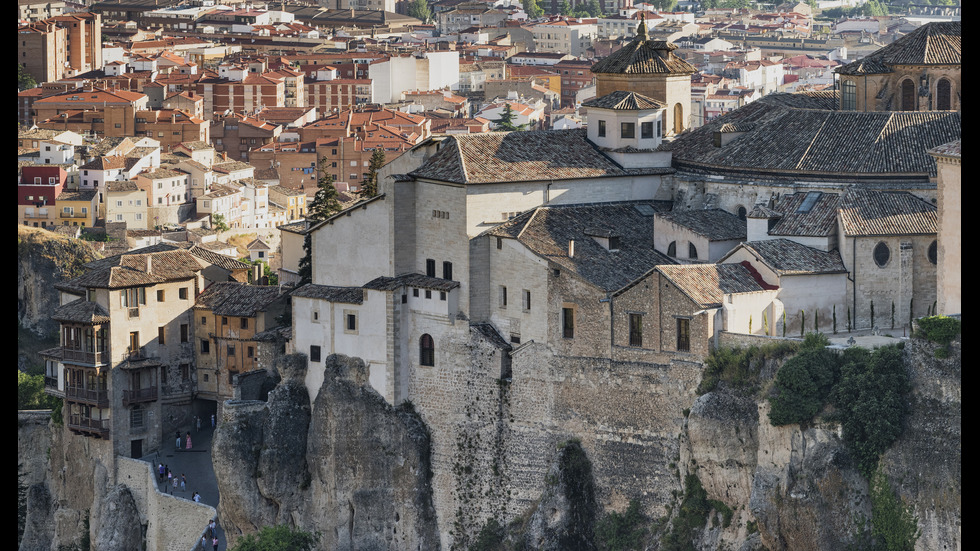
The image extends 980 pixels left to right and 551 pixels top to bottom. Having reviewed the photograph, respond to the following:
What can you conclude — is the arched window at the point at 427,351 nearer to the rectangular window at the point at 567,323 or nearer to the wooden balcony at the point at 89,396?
the rectangular window at the point at 567,323

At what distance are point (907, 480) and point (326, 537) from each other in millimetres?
17214

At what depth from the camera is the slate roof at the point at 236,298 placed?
50781 mm

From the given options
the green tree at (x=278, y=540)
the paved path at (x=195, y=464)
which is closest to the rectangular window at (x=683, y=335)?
the green tree at (x=278, y=540)

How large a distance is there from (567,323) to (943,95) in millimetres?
14484

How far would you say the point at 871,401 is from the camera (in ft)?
109

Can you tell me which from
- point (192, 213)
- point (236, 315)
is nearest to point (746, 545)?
point (236, 315)

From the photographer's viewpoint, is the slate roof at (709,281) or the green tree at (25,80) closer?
the slate roof at (709,281)

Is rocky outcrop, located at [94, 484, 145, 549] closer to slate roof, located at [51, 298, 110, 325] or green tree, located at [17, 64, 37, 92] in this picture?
slate roof, located at [51, 298, 110, 325]

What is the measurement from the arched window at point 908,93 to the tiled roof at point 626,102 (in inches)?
288

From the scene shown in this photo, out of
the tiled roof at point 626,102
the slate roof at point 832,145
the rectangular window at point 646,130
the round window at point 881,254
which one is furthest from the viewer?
the rectangular window at point 646,130

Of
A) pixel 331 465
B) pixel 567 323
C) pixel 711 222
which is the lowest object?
pixel 331 465

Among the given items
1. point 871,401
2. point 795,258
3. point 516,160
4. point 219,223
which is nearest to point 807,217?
point 795,258

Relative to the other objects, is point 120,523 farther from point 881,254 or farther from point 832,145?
point 881,254

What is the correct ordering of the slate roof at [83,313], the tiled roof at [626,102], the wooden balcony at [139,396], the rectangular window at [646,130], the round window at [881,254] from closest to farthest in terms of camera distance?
the round window at [881,254], the tiled roof at [626,102], the rectangular window at [646,130], the slate roof at [83,313], the wooden balcony at [139,396]
